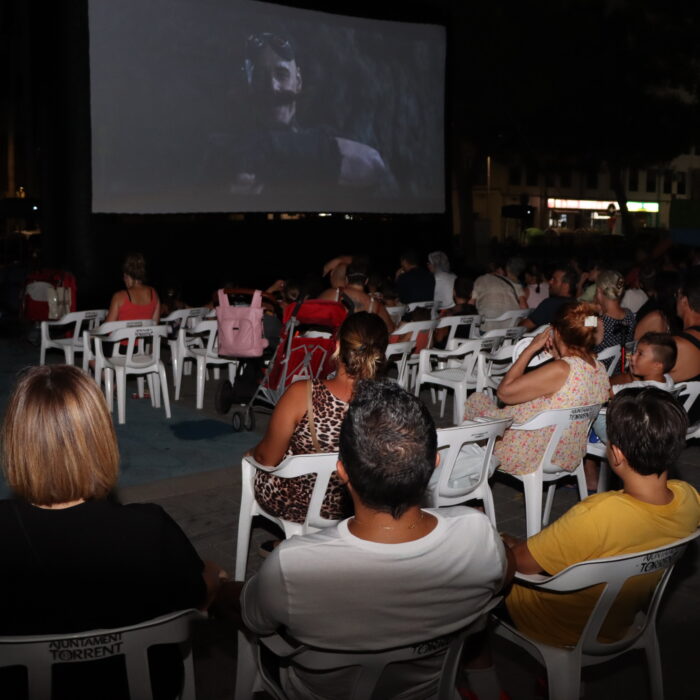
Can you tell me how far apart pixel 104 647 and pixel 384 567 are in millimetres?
665

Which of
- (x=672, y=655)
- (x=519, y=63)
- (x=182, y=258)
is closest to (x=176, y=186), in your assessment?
(x=182, y=258)

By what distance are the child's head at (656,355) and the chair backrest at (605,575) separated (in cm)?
227

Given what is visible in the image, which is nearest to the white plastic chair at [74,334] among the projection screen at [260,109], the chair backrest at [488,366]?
the chair backrest at [488,366]

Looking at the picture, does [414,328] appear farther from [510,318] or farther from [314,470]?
[314,470]

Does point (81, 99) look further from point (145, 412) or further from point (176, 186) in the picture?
point (145, 412)

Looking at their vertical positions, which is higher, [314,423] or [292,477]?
[314,423]

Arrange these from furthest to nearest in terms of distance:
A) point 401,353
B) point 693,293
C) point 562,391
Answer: point 401,353 → point 693,293 → point 562,391

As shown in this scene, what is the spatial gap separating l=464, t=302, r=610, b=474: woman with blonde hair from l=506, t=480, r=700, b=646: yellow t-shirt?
64.8 inches

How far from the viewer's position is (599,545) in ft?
8.01

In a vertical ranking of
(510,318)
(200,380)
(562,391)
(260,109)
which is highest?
(260,109)

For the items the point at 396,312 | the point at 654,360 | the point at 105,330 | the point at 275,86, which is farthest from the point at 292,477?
the point at 275,86

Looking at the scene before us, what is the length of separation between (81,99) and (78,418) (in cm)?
Answer: 1080

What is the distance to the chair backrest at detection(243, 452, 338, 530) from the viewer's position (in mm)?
3266

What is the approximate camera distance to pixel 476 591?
1.99 meters
